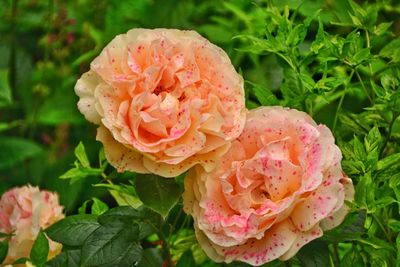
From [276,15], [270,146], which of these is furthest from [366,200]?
[276,15]

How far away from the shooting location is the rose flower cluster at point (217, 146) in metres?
0.96

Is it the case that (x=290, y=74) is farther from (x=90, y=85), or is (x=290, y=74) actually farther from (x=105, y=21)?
(x=105, y=21)

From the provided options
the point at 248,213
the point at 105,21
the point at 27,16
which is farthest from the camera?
the point at 27,16

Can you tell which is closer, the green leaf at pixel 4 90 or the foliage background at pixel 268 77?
the foliage background at pixel 268 77

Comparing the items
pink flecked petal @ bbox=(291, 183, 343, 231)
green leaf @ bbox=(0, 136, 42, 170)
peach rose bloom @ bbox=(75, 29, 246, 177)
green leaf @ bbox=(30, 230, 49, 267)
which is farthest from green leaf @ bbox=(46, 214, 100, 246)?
green leaf @ bbox=(0, 136, 42, 170)

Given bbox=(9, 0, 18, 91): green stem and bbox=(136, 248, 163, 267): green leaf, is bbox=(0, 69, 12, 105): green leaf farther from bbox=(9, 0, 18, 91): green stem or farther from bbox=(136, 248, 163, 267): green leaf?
bbox=(136, 248, 163, 267): green leaf

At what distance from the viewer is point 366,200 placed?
1035 millimetres

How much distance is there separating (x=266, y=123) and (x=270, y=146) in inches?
1.2

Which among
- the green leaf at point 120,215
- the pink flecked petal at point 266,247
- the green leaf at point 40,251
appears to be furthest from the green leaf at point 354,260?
the green leaf at point 40,251

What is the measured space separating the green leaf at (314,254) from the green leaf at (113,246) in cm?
17

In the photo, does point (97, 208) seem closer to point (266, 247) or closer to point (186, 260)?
point (186, 260)

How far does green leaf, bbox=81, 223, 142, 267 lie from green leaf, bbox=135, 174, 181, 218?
0.20 feet

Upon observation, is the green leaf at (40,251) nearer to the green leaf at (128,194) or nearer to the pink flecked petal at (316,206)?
the green leaf at (128,194)

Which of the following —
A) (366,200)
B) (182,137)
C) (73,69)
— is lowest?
(73,69)
